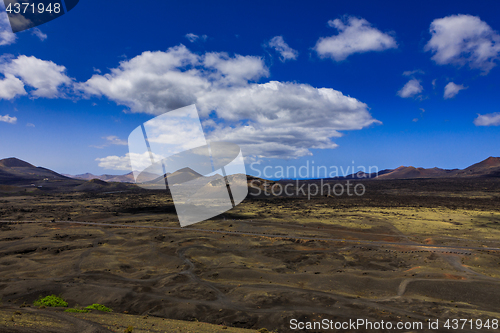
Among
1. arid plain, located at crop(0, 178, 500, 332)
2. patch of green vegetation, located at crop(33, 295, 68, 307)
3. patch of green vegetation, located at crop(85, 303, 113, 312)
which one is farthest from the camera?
patch of green vegetation, located at crop(33, 295, 68, 307)

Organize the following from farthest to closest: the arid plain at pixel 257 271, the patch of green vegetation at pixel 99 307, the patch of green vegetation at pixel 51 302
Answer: the patch of green vegetation at pixel 51 302 < the arid plain at pixel 257 271 < the patch of green vegetation at pixel 99 307

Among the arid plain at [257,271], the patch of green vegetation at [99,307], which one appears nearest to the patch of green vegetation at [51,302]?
the arid plain at [257,271]

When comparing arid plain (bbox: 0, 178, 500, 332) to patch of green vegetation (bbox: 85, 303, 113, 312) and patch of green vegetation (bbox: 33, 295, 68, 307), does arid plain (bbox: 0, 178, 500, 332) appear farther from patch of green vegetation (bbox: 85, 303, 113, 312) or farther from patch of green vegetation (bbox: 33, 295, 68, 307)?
patch of green vegetation (bbox: 85, 303, 113, 312)

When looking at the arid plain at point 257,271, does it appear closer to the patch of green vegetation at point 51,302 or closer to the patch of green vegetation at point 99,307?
the patch of green vegetation at point 51,302

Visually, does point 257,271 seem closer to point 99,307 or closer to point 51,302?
point 99,307

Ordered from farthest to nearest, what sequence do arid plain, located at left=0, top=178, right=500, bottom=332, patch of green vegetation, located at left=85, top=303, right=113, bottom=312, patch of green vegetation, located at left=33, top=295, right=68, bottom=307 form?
patch of green vegetation, located at left=33, top=295, right=68, bottom=307
arid plain, located at left=0, top=178, right=500, bottom=332
patch of green vegetation, located at left=85, top=303, right=113, bottom=312

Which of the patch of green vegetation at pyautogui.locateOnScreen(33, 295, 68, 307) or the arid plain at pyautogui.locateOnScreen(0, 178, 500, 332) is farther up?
the patch of green vegetation at pyautogui.locateOnScreen(33, 295, 68, 307)

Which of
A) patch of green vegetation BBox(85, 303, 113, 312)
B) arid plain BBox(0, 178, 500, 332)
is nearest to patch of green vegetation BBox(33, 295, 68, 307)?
arid plain BBox(0, 178, 500, 332)

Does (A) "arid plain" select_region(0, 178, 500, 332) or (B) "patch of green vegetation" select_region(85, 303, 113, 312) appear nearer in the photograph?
(B) "patch of green vegetation" select_region(85, 303, 113, 312)

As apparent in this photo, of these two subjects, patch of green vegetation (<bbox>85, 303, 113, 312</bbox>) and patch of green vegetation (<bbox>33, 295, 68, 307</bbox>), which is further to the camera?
patch of green vegetation (<bbox>33, 295, 68, 307</bbox>)
